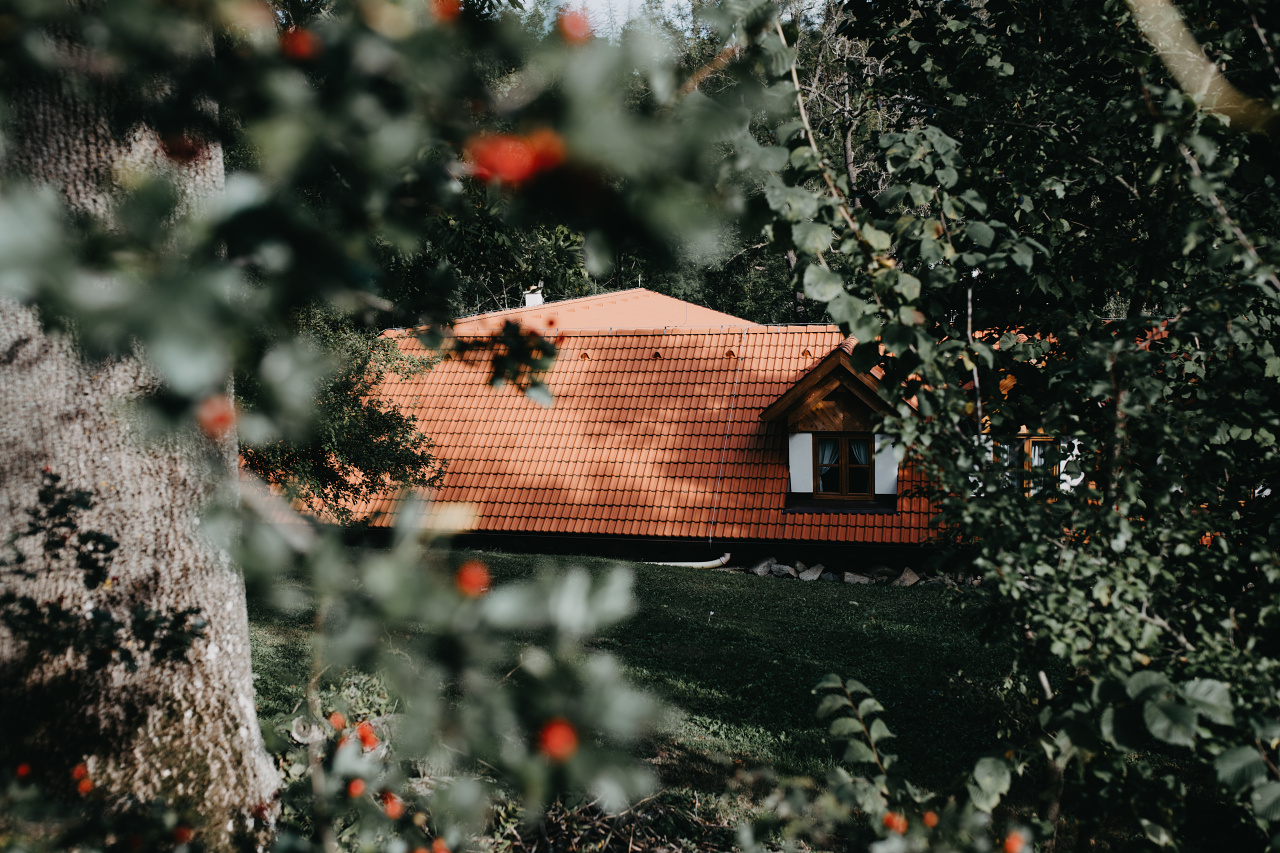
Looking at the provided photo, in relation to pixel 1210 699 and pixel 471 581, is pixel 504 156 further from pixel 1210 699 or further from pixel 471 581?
pixel 1210 699

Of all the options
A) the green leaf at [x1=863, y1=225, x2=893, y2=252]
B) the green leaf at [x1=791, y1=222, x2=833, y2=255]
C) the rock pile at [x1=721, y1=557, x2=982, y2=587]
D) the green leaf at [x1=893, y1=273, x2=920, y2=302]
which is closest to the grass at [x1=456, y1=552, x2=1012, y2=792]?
the rock pile at [x1=721, y1=557, x2=982, y2=587]

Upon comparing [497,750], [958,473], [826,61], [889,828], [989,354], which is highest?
[826,61]

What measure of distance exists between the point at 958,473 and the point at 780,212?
987 mm

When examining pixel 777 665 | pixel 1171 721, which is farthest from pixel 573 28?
pixel 777 665

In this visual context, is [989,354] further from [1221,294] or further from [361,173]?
[361,173]

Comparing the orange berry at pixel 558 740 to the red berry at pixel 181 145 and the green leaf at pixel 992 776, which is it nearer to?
the red berry at pixel 181 145

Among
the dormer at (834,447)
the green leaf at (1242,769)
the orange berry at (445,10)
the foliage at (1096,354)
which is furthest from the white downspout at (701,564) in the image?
the orange berry at (445,10)

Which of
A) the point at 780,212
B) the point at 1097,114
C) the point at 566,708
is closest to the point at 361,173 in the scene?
the point at 566,708

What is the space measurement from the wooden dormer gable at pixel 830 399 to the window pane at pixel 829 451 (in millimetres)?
236

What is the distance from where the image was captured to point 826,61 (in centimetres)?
1991

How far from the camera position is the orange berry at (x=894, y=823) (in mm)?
1694

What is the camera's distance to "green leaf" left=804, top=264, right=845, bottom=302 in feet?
5.94

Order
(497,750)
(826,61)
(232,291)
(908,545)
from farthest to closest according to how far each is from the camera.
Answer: (826,61), (908,545), (497,750), (232,291)

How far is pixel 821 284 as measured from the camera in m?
1.83
